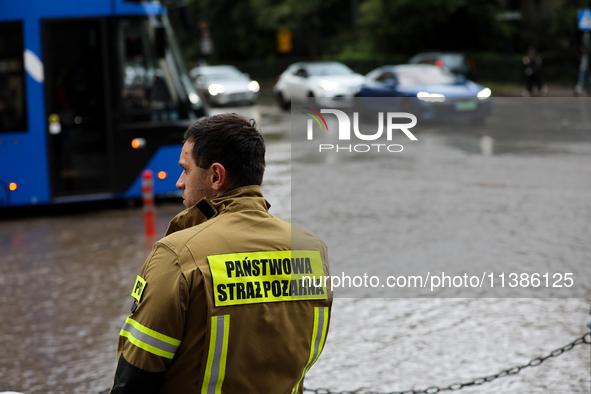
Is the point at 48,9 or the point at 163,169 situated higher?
the point at 48,9

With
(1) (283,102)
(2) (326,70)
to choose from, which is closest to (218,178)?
(2) (326,70)

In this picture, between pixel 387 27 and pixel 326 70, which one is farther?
pixel 387 27

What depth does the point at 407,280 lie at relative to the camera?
23.7ft

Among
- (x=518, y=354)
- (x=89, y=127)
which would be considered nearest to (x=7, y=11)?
(x=89, y=127)

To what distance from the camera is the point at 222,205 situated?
2336 millimetres

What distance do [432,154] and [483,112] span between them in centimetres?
558

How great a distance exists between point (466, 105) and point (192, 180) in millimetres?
18440

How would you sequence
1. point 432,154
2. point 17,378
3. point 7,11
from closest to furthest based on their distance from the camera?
1. point 17,378
2. point 7,11
3. point 432,154

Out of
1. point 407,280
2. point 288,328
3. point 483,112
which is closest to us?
point 288,328

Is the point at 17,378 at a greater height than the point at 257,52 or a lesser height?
lesser

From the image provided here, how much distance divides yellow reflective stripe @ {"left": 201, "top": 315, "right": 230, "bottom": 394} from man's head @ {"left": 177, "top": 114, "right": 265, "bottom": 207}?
397mm

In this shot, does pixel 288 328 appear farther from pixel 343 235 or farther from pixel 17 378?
pixel 343 235

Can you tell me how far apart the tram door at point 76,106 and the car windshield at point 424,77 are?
1236cm

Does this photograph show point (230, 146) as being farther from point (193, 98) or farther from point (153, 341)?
point (193, 98)
